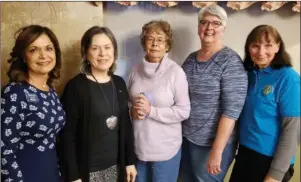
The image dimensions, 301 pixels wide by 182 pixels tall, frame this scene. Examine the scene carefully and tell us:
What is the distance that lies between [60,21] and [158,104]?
603 millimetres

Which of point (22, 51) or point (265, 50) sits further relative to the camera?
point (265, 50)

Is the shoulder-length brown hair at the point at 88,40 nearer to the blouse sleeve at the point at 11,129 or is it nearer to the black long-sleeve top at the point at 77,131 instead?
the black long-sleeve top at the point at 77,131

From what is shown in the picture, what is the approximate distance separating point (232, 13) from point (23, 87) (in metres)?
1.05

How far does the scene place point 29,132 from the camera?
104cm

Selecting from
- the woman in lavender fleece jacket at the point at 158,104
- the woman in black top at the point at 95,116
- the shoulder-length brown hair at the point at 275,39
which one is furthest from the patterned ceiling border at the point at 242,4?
the woman in black top at the point at 95,116

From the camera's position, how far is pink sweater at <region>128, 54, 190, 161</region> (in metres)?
1.26

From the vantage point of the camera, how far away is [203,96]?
1.27m

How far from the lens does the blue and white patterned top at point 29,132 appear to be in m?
0.99

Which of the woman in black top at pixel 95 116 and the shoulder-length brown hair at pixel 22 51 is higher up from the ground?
the shoulder-length brown hair at pixel 22 51

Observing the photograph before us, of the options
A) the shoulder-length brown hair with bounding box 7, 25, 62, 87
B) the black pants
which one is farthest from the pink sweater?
the shoulder-length brown hair with bounding box 7, 25, 62, 87

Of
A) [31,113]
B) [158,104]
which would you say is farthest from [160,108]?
[31,113]

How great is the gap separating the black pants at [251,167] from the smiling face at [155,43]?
554mm

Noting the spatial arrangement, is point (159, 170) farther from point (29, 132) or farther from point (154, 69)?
point (29, 132)

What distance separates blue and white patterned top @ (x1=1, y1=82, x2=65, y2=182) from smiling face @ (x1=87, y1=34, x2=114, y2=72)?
211 millimetres
